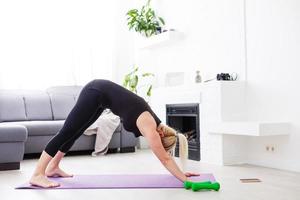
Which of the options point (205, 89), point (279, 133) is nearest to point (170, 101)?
point (205, 89)

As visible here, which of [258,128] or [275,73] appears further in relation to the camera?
[275,73]

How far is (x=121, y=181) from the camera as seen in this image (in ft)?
11.0

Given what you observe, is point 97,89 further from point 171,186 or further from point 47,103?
point 47,103

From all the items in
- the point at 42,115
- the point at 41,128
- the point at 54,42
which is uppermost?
the point at 54,42

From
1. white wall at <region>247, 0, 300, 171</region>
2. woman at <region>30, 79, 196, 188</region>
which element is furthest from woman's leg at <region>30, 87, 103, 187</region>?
white wall at <region>247, 0, 300, 171</region>

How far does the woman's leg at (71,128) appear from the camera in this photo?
3.10 meters

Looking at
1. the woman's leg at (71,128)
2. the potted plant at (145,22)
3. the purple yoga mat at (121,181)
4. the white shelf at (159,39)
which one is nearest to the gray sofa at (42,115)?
the white shelf at (159,39)

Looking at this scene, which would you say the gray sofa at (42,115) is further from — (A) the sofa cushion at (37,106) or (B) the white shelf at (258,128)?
(B) the white shelf at (258,128)

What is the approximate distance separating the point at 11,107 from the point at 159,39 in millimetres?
2335

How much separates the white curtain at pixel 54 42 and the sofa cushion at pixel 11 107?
0.79 ft

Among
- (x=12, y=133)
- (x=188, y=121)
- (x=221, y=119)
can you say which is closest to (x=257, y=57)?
(x=221, y=119)

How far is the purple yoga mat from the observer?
3116 millimetres

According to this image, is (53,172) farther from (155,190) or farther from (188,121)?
(188,121)

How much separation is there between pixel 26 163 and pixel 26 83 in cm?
170
